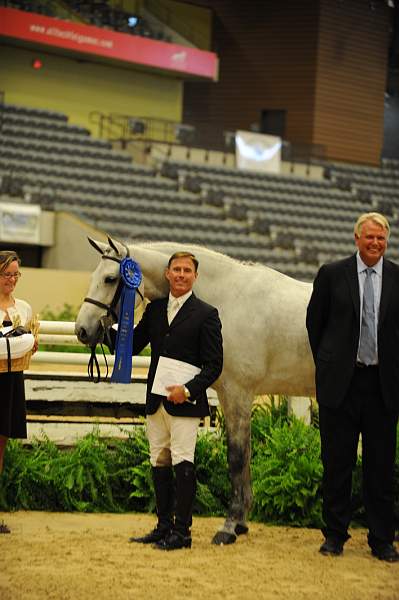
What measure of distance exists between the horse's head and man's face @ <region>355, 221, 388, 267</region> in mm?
1321

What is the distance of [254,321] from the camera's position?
6.76 m

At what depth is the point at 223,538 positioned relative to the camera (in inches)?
255

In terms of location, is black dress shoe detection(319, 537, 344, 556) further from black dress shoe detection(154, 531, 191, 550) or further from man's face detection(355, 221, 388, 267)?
man's face detection(355, 221, 388, 267)

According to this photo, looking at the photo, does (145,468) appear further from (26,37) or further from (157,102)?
(157,102)

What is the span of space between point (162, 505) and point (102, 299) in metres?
1.25

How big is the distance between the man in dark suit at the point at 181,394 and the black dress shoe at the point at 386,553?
1.08 m

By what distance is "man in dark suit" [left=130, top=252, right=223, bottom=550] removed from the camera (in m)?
6.20

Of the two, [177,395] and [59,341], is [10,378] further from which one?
[59,341]

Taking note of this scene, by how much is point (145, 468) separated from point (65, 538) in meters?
1.18

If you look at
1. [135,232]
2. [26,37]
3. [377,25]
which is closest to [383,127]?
[377,25]

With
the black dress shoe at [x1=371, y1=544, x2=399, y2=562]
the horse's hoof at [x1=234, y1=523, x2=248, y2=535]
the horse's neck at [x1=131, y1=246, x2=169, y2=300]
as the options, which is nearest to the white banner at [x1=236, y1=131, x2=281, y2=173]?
the horse's neck at [x1=131, y1=246, x2=169, y2=300]

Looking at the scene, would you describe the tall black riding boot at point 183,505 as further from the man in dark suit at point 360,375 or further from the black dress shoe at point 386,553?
the black dress shoe at point 386,553

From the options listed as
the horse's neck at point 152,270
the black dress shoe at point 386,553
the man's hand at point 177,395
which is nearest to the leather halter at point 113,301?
the horse's neck at point 152,270

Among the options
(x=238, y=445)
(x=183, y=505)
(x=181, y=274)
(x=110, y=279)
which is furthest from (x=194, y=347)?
(x=183, y=505)
